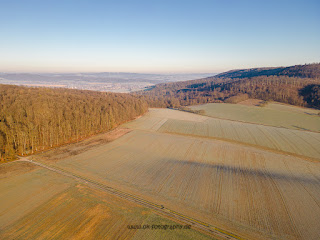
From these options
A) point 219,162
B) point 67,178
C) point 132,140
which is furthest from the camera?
point 132,140

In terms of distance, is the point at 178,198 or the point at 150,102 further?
the point at 150,102

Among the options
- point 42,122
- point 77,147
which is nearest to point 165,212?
point 77,147

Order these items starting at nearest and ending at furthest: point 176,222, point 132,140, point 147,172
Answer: point 176,222, point 147,172, point 132,140

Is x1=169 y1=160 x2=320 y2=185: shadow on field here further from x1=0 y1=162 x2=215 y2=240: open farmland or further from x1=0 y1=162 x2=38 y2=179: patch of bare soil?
x1=0 y1=162 x2=38 y2=179: patch of bare soil

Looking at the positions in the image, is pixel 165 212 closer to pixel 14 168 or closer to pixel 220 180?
pixel 220 180

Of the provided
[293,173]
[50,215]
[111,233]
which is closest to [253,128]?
[293,173]

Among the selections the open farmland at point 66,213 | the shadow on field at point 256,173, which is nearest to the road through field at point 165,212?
the open farmland at point 66,213

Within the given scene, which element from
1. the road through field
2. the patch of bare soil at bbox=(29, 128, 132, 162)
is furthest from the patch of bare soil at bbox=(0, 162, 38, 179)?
the road through field

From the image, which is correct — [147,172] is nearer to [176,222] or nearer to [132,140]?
[176,222]
